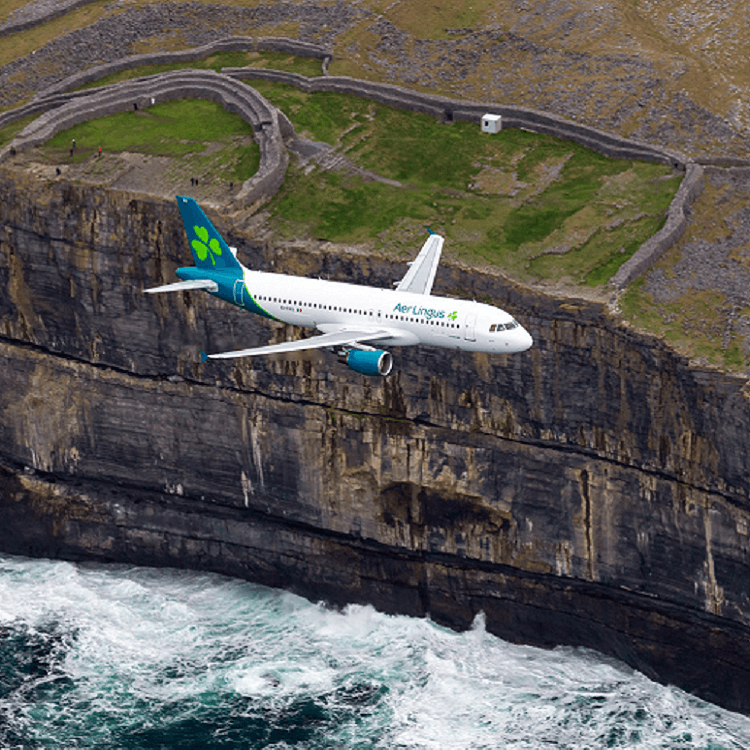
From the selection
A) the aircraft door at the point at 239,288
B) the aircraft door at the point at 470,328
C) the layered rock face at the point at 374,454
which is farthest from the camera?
the layered rock face at the point at 374,454

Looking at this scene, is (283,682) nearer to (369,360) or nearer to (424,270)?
(369,360)

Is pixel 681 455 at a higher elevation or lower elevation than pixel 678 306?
lower

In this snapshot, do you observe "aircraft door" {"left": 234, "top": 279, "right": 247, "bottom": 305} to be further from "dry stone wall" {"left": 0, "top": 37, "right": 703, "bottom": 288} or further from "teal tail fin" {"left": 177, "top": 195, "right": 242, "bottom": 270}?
"dry stone wall" {"left": 0, "top": 37, "right": 703, "bottom": 288}

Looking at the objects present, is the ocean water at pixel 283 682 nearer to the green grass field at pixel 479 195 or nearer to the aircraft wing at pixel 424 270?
the aircraft wing at pixel 424 270

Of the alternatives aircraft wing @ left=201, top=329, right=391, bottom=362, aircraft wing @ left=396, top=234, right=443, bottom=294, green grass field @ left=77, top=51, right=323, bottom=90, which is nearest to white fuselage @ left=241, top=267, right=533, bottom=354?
aircraft wing @ left=201, top=329, right=391, bottom=362

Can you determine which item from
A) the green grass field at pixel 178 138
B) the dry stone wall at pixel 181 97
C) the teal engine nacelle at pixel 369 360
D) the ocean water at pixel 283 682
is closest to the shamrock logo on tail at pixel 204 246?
the teal engine nacelle at pixel 369 360

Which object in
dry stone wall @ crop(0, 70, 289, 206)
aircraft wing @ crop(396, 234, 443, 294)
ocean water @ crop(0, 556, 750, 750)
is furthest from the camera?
dry stone wall @ crop(0, 70, 289, 206)

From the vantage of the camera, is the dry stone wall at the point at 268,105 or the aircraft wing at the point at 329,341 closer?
the aircraft wing at the point at 329,341

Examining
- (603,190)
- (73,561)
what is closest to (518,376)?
(603,190)

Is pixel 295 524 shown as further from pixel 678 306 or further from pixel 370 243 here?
pixel 678 306
